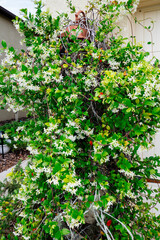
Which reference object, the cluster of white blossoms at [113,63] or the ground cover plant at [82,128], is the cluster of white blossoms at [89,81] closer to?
the ground cover plant at [82,128]

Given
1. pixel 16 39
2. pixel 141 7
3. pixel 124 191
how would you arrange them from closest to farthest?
1. pixel 124 191
2. pixel 141 7
3. pixel 16 39

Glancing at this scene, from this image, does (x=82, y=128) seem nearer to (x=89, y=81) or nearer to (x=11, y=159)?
(x=89, y=81)

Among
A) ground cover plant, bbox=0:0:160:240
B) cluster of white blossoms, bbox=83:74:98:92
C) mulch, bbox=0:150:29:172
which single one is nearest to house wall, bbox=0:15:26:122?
mulch, bbox=0:150:29:172

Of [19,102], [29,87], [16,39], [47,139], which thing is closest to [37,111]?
[19,102]

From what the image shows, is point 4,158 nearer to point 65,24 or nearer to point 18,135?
point 18,135

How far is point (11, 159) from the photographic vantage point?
15.2ft

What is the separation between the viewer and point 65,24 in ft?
5.25

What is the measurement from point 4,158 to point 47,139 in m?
3.97

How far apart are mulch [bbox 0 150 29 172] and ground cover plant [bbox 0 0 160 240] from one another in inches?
107

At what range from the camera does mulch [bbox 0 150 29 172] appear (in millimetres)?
4256

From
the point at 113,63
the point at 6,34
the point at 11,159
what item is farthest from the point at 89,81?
the point at 6,34

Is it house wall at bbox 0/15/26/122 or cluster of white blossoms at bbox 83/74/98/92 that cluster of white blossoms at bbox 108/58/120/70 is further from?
house wall at bbox 0/15/26/122

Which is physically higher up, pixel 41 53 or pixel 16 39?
pixel 16 39

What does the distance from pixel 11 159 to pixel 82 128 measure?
3967 mm
